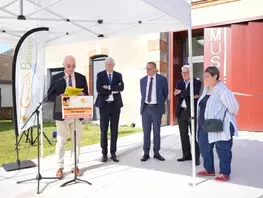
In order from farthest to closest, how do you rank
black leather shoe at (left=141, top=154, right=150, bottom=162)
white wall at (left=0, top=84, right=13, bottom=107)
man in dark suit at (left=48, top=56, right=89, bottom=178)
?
white wall at (left=0, top=84, right=13, bottom=107) → black leather shoe at (left=141, top=154, right=150, bottom=162) → man in dark suit at (left=48, top=56, right=89, bottom=178)

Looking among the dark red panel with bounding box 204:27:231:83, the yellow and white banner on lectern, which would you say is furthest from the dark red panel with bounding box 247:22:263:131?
the yellow and white banner on lectern

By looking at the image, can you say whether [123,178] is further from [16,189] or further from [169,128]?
[169,128]

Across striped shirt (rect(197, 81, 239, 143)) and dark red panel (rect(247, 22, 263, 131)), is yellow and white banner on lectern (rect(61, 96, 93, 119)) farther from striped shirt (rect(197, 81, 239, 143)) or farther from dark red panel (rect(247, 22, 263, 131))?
dark red panel (rect(247, 22, 263, 131))

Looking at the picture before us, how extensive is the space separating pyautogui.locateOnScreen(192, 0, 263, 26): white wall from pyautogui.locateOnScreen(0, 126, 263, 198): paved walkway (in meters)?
4.15

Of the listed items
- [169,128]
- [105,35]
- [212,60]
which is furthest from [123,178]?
[212,60]

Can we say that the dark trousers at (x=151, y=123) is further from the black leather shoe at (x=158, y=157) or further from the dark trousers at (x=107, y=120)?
the dark trousers at (x=107, y=120)

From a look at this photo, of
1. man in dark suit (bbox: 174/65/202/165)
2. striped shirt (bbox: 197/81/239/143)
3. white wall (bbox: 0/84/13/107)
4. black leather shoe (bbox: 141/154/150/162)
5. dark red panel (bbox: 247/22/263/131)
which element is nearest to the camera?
striped shirt (bbox: 197/81/239/143)

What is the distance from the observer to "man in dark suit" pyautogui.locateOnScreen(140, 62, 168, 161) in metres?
5.04

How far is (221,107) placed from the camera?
12.5ft

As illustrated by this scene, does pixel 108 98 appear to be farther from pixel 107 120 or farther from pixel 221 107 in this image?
pixel 221 107

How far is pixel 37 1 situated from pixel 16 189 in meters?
2.64

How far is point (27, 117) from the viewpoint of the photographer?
4223mm

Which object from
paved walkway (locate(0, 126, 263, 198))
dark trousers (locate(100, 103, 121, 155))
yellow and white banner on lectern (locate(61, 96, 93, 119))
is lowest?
paved walkway (locate(0, 126, 263, 198))

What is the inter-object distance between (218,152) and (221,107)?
2.08 feet
